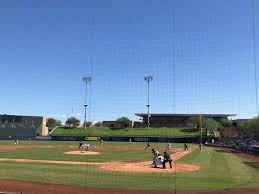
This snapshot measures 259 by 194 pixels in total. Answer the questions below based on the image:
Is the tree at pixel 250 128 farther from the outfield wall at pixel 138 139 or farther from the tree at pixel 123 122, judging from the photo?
the tree at pixel 123 122

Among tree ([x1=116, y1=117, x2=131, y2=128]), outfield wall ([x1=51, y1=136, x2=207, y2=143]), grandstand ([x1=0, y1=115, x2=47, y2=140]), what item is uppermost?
tree ([x1=116, y1=117, x2=131, y2=128])

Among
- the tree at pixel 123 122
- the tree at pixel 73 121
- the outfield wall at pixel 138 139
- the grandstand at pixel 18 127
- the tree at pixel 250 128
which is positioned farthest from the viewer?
the tree at pixel 73 121

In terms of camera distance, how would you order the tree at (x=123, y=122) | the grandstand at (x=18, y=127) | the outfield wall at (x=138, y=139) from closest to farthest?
the outfield wall at (x=138, y=139) < the grandstand at (x=18, y=127) < the tree at (x=123, y=122)

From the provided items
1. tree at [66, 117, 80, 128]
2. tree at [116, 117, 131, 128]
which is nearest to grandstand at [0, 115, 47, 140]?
tree at [116, 117, 131, 128]

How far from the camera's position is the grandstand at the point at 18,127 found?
112625 millimetres

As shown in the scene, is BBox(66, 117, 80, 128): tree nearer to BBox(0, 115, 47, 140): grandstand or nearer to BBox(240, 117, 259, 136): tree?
BBox(0, 115, 47, 140): grandstand

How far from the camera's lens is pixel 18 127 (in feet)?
376

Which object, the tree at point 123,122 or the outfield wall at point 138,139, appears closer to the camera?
the outfield wall at point 138,139

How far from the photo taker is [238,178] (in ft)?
76.6

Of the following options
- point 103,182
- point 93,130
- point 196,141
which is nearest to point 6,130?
point 93,130

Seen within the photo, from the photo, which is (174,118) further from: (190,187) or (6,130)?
(190,187)

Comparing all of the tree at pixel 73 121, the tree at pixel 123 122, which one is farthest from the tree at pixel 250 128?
the tree at pixel 73 121

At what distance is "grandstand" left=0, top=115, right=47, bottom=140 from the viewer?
11262 cm

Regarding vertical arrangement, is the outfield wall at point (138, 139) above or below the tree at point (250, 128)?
below
